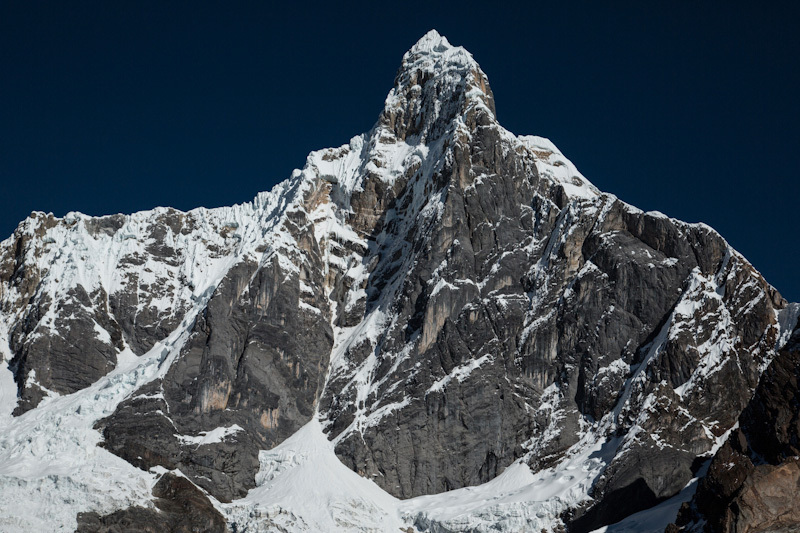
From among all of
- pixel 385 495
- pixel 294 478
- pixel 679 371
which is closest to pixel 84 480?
pixel 294 478

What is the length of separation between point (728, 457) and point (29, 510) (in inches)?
3498

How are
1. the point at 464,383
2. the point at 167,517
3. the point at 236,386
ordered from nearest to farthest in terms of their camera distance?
1. the point at 167,517
2. the point at 464,383
3. the point at 236,386

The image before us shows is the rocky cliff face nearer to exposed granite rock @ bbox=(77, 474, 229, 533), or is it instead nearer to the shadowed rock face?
exposed granite rock @ bbox=(77, 474, 229, 533)

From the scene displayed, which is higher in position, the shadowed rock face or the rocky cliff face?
the rocky cliff face

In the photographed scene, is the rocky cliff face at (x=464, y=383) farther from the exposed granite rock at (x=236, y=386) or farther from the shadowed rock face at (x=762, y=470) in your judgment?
the shadowed rock face at (x=762, y=470)

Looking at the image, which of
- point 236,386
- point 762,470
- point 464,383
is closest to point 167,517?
point 236,386

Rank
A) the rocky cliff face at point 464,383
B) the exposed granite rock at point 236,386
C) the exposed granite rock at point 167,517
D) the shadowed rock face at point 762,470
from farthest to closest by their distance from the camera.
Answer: the exposed granite rock at point 236,386 → the rocky cliff face at point 464,383 → the exposed granite rock at point 167,517 → the shadowed rock face at point 762,470

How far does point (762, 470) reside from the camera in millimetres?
114500

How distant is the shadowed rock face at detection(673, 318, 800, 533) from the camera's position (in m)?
112

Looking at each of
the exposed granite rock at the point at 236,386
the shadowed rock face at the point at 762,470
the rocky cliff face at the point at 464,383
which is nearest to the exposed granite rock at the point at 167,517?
the rocky cliff face at the point at 464,383

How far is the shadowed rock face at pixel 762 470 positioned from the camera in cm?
11200

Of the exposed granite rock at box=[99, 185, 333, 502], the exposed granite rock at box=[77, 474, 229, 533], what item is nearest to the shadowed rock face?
the exposed granite rock at box=[77, 474, 229, 533]

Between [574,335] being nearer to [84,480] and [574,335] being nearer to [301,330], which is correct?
[301,330]

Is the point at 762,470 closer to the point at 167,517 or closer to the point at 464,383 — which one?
the point at 464,383
